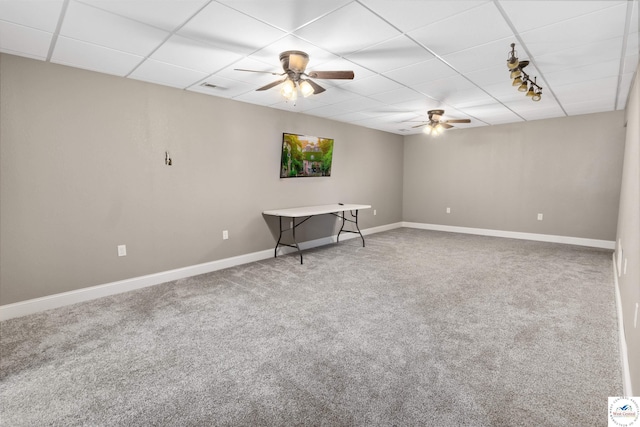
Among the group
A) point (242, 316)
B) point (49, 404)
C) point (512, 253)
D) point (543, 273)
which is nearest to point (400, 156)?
point (512, 253)

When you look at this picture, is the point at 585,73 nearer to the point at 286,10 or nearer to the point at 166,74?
the point at 286,10

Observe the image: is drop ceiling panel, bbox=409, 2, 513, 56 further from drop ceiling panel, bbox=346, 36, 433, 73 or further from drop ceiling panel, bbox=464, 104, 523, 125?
drop ceiling panel, bbox=464, 104, 523, 125

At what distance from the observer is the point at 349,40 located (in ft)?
7.89

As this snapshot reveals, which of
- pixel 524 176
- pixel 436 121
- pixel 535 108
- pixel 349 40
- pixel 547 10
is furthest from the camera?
pixel 524 176

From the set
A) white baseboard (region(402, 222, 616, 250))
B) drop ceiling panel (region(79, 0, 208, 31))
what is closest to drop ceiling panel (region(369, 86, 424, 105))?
drop ceiling panel (region(79, 0, 208, 31))

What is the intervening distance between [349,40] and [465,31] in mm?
861

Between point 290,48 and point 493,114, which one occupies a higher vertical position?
point 493,114

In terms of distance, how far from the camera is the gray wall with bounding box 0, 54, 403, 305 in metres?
2.78

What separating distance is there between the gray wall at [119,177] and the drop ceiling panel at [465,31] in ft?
9.10

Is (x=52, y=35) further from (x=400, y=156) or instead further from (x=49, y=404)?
(x=400, y=156)

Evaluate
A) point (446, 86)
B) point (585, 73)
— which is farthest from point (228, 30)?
point (585, 73)

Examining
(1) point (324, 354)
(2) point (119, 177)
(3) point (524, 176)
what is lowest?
(1) point (324, 354)

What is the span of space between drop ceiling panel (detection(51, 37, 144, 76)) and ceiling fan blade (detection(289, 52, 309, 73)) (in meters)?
1.39

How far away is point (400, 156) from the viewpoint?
24.7 ft
